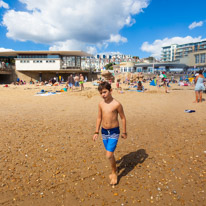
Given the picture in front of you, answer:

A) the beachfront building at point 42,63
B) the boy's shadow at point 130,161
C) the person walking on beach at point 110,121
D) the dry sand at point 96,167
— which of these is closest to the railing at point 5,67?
the beachfront building at point 42,63

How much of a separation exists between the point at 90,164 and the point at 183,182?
1.61 metres

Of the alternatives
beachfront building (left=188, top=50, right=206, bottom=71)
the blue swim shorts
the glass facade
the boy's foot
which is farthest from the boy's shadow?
beachfront building (left=188, top=50, right=206, bottom=71)

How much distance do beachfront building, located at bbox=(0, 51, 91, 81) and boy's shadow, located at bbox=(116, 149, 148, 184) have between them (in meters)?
35.4

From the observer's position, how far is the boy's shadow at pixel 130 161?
286cm

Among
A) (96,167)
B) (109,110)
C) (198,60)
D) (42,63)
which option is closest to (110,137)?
(109,110)

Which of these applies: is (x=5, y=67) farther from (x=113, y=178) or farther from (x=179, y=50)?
(x=179, y=50)

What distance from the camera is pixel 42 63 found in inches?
1484

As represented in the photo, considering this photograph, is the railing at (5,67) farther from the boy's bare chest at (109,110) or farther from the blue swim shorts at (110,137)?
the blue swim shorts at (110,137)

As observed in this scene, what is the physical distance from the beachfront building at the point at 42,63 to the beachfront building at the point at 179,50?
72.6 m

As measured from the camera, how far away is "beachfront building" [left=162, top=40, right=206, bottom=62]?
289 feet

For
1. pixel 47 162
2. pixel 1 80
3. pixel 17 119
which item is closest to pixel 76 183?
pixel 47 162

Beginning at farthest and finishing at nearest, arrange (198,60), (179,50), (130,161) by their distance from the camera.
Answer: (179,50), (198,60), (130,161)

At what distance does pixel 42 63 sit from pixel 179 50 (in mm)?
91825

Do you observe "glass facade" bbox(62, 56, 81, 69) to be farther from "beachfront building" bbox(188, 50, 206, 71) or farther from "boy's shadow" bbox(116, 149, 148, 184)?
"boy's shadow" bbox(116, 149, 148, 184)
